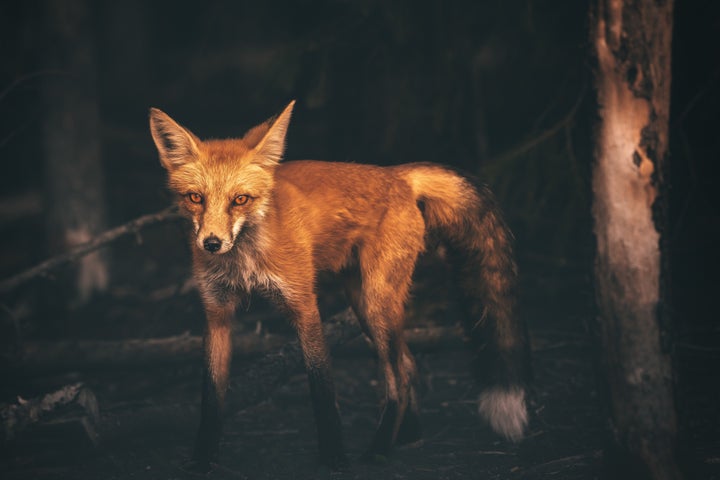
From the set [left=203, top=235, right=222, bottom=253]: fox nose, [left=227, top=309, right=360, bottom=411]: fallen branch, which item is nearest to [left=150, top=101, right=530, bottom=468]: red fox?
[left=203, top=235, right=222, bottom=253]: fox nose

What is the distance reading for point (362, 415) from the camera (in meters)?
5.28

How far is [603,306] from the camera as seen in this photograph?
4129 millimetres

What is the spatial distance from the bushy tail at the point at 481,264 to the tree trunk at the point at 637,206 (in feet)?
2.48

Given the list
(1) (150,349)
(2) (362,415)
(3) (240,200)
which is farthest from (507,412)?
(1) (150,349)

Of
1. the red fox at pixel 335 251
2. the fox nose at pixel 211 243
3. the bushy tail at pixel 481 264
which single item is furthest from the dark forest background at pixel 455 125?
the fox nose at pixel 211 243

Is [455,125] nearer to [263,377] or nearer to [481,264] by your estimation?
[481,264]

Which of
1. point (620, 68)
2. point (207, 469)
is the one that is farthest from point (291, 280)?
point (620, 68)

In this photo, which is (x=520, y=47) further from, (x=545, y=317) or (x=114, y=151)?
(x=114, y=151)

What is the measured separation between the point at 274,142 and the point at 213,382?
1.44m

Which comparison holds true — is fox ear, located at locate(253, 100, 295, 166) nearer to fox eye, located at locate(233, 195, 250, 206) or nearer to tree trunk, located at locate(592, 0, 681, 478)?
fox eye, located at locate(233, 195, 250, 206)

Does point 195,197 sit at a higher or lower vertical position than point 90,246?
higher

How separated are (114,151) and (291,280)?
6288mm

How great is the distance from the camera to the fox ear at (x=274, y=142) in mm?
4035

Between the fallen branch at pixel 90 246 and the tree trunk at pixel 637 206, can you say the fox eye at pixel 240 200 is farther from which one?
the tree trunk at pixel 637 206
